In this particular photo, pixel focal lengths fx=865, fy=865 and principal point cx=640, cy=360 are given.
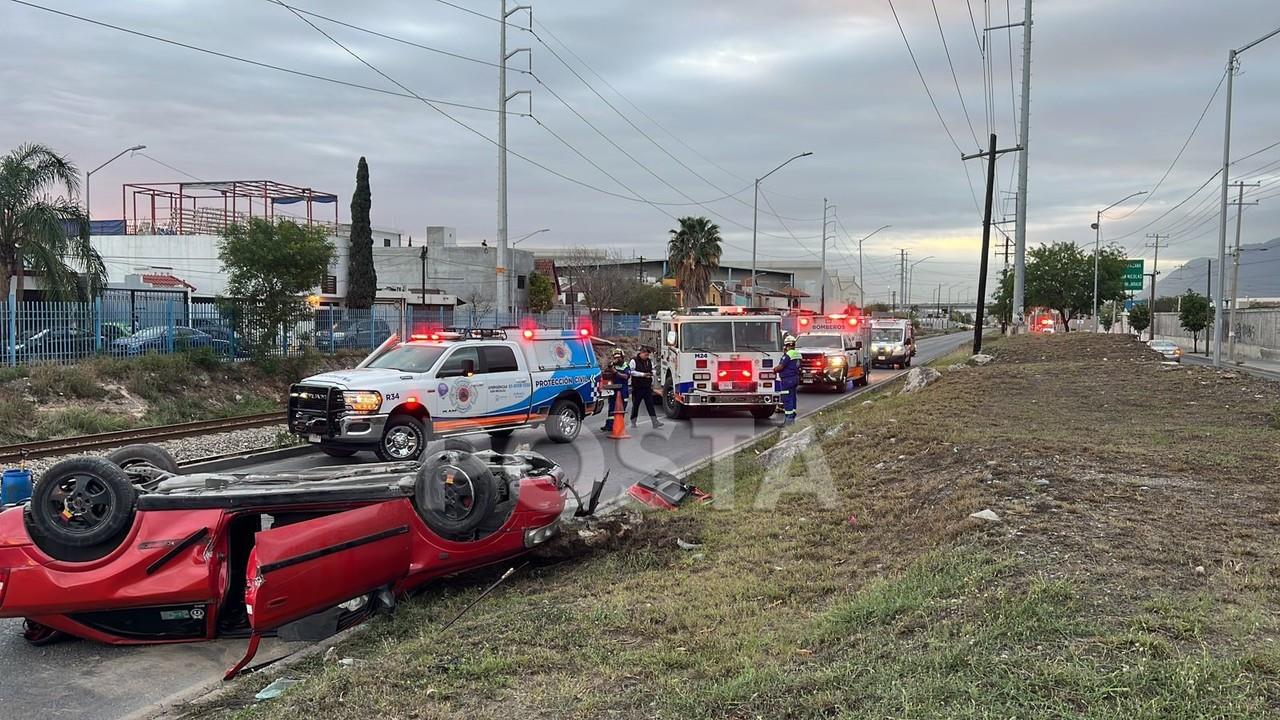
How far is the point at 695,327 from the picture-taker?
60.2 ft

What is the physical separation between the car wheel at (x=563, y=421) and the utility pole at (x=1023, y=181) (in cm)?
2618

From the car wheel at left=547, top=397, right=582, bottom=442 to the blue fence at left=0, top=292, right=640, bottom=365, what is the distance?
1507 mm

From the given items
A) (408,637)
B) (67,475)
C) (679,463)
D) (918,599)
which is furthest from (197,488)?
(679,463)

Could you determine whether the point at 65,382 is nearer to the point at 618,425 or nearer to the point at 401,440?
the point at 401,440

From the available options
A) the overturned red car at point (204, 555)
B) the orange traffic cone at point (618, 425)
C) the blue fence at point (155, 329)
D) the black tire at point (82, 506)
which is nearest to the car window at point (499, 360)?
the blue fence at point (155, 329)

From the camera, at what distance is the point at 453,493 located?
624cm

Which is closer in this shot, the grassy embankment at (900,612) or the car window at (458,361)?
the grassy embankment at (900,612)

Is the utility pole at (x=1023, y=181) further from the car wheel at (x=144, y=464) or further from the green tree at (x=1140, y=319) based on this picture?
the green tree at (x=1140, y=319)

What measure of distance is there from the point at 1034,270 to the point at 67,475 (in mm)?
67801

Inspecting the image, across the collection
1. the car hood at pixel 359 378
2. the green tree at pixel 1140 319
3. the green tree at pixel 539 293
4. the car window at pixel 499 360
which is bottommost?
the car hood at pixel 359 378

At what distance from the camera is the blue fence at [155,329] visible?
736 inches

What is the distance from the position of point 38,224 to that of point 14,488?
15549 mm

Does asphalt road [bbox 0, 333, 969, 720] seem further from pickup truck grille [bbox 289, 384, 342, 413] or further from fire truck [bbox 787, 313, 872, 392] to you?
fire truck [bbox 787, 313, 872, 392]

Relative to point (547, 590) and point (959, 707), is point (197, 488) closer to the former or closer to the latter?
point (547, 590)
